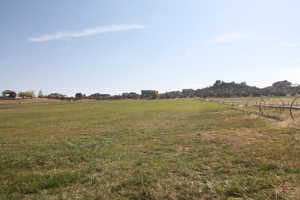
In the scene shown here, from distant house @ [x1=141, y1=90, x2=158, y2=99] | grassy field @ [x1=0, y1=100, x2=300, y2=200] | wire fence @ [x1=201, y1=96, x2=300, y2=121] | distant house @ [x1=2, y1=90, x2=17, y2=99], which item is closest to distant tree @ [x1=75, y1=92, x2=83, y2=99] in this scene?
distant house @ [x1=2, y1=90, x2=17, y2=99]

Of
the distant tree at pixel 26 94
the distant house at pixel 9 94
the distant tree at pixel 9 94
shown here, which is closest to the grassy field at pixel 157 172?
the distant house at pixel 9 94

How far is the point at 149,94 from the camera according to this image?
582ft

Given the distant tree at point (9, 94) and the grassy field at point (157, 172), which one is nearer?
the grassy field at point (157, 172)

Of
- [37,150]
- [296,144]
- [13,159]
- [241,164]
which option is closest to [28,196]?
[13,159]

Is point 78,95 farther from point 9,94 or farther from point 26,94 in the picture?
point 9,94

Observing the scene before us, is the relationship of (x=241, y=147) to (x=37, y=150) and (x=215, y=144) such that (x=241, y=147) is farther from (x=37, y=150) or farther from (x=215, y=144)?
(x=37, y=150)

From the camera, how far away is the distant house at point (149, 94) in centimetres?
17100

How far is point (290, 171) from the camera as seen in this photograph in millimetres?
4539

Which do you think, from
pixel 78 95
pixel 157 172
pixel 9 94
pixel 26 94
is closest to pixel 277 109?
pixel 157 172

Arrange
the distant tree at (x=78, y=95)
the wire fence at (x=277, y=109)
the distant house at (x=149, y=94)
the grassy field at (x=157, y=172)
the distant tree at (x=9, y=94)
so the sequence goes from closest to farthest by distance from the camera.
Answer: the grassy field at (x=157, y=172) < the wire fence at (x=277, y=109) < the distant tree at (x=9, y=94) < the distant tree at (x=78, y=95) < the distant house at (x=149, y=94)

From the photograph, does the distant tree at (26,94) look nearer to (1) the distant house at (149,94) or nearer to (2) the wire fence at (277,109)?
(1) the distant house at (149,94)

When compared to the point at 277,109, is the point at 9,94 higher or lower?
higher

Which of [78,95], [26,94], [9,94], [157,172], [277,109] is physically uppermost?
[26,94]

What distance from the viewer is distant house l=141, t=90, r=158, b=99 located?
171000mm
